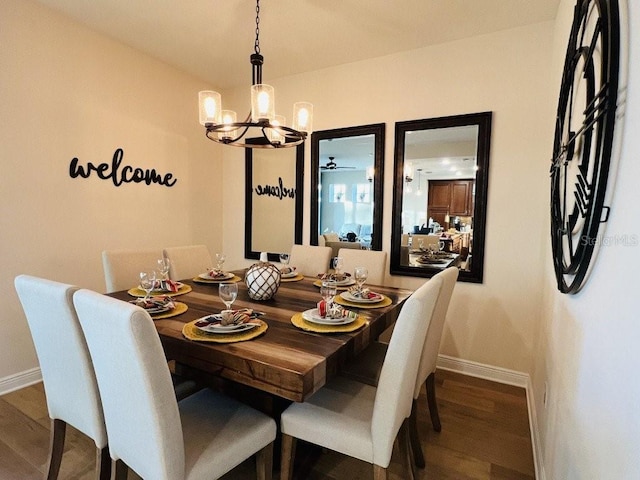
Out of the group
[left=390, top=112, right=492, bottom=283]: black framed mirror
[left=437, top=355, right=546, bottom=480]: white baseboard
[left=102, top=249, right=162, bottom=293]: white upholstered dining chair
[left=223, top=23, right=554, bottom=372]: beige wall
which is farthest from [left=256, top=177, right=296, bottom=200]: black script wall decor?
[left=437, top=355, right=546, bottom=480]: white baseboard

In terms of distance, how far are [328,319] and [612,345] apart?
1.00m

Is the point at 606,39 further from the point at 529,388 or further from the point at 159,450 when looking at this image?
the point at 529,388

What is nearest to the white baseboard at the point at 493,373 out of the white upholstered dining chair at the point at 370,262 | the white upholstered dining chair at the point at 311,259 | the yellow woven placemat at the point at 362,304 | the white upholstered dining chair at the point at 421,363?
the white upholstered dining chair at the point at 421,363

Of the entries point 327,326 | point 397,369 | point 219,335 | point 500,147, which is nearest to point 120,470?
point 219,335

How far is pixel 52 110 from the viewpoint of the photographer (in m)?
2.59

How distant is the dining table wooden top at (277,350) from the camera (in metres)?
1.17

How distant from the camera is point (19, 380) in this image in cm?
250

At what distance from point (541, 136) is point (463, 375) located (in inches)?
77.4

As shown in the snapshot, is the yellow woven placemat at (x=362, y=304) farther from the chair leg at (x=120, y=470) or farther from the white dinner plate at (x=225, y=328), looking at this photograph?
the chair leg at (x=120, y=470)

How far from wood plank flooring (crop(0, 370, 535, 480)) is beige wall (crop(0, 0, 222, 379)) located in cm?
65

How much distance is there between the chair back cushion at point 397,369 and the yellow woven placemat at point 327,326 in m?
0.28

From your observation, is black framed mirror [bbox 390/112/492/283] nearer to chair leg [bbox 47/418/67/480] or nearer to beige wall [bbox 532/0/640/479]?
beige wall [bbox 532/0/640/479]

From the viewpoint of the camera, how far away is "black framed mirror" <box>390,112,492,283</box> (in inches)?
110

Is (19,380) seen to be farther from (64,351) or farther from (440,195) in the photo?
(440,195)
